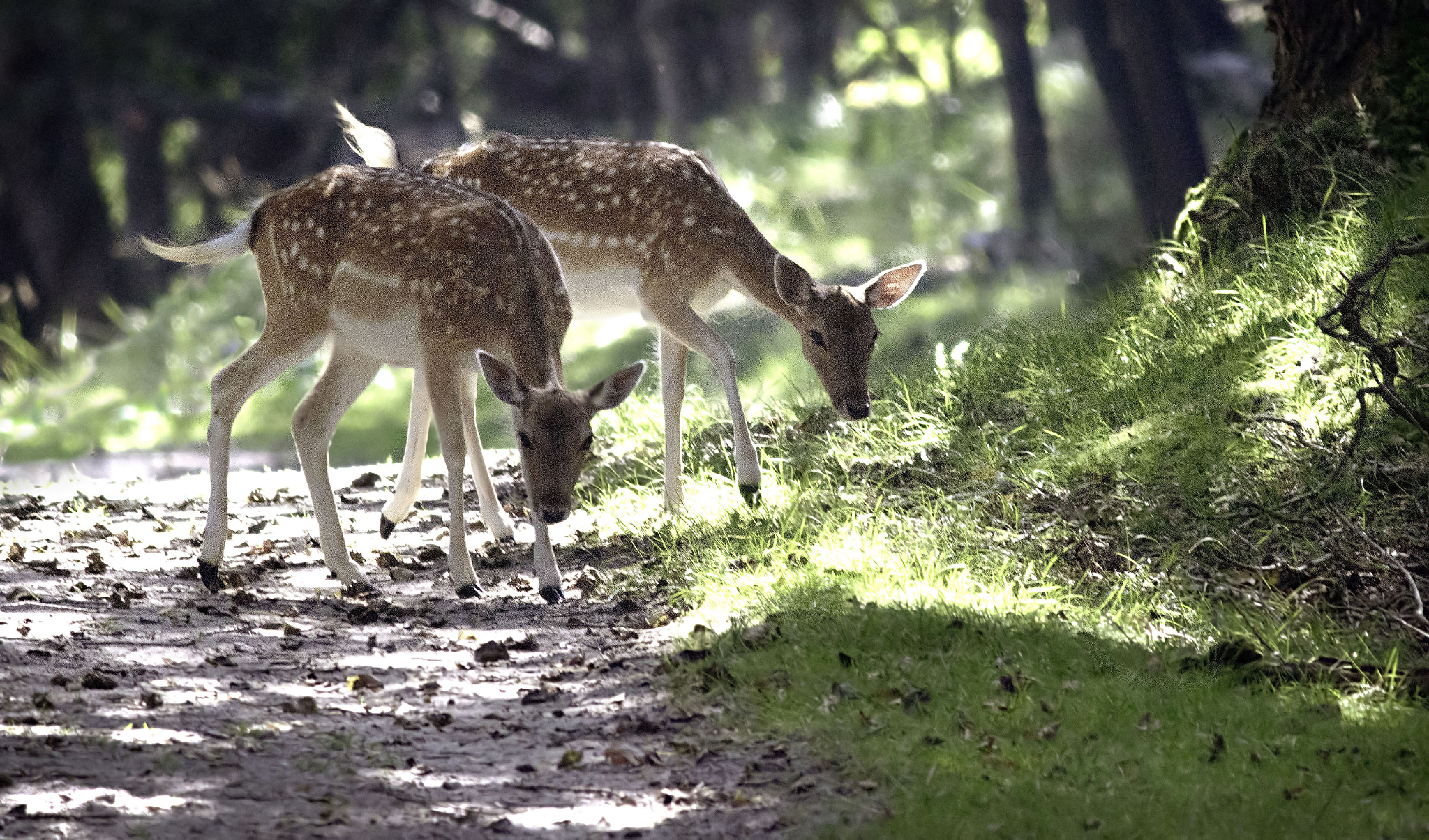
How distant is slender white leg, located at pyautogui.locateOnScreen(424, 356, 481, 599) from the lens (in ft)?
19.5

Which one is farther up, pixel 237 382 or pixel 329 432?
pixel 237 382

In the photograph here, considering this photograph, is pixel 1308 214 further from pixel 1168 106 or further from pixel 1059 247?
pixel 1059 247

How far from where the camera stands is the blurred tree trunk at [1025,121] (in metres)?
16.5

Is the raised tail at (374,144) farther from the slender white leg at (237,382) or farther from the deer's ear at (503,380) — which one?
the deer's ear at (503,380)

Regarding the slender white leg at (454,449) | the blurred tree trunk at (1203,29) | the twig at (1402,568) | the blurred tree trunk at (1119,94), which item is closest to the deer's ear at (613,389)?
the slender white leg at (454,449)

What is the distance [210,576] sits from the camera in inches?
237

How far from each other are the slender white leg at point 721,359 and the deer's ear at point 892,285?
30.2 inches

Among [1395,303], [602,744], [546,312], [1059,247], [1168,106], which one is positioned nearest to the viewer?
[602,744]

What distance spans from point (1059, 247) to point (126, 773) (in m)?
13.5

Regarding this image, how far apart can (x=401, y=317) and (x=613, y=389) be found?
1.01 m

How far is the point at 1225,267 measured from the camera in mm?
7574

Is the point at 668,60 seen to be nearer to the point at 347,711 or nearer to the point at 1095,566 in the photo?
the point at 1095,566

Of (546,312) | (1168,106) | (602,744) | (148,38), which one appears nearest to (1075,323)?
(546,312)

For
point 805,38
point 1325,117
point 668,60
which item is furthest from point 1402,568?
point 805,38
